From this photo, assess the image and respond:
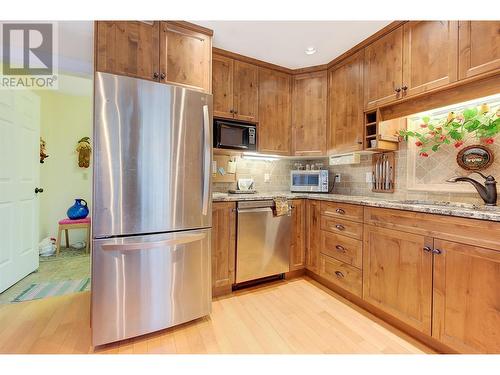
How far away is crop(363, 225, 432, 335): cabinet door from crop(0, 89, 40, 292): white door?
131 inches

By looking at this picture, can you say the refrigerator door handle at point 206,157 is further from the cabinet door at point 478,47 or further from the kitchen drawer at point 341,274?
the cabinet door at point 478,47

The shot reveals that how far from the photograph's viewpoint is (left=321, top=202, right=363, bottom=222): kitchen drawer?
6.32 ft

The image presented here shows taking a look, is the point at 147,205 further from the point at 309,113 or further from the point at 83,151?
the point at 83,151

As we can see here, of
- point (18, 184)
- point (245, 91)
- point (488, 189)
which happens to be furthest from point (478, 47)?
point (18, 184)

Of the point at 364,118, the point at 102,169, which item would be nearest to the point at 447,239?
the point at 364,118

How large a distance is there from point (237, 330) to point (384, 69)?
2.48m

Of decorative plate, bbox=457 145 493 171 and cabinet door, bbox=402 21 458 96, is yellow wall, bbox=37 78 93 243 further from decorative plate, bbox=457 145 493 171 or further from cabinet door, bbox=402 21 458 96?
decorative plate, bbox=457 145 493 171

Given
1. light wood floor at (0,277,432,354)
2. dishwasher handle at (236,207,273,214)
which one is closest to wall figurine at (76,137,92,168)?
light wood floor at (0,277,432,354)

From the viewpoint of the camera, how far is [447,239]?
4.46ft

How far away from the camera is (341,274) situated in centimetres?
210

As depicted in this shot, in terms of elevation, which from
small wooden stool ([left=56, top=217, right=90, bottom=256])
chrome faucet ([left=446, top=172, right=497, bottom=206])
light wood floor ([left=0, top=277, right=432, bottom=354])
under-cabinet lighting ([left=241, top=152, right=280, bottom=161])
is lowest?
light wood floor ([left=0, top=277, right=432, bottom=354])

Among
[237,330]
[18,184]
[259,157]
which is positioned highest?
[259,157]
